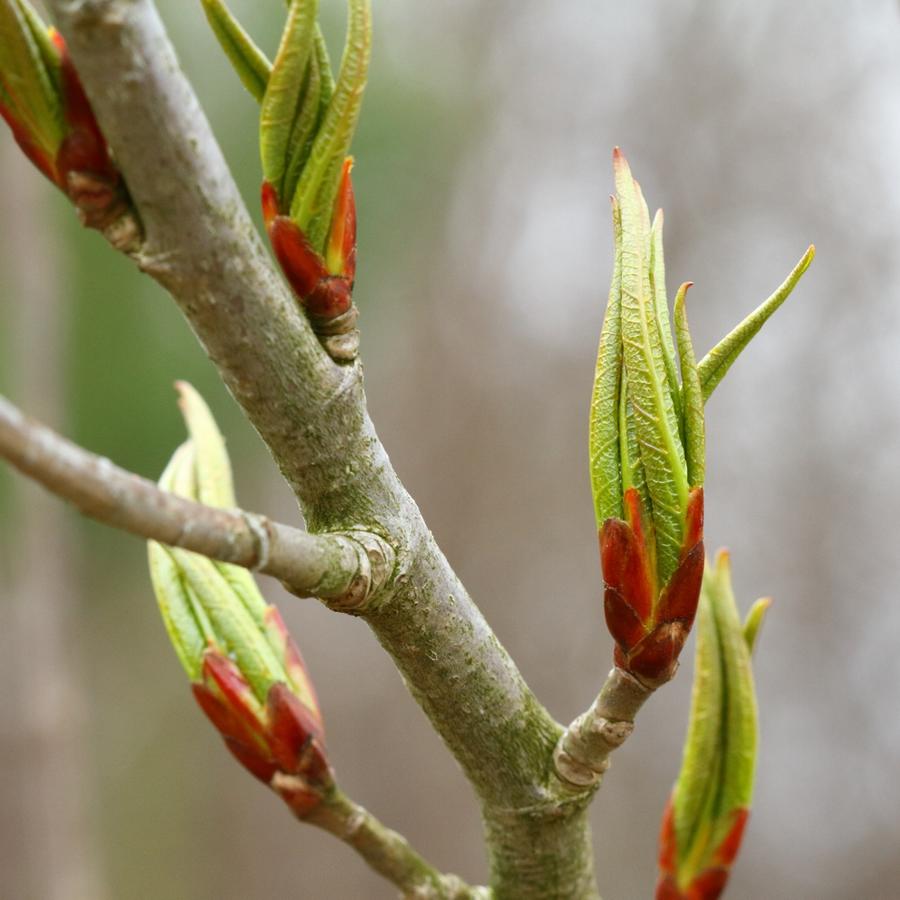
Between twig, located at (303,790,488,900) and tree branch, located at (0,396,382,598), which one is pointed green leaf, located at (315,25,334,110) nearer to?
tree branch, located at (0,396,382,598)

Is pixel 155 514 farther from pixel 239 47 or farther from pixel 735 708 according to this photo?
pixel 735 708

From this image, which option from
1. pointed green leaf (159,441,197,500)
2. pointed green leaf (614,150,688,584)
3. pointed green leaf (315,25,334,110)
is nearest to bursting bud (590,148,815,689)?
pointed green leaf (614,150,688,584)

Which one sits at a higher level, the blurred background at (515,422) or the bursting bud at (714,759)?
the blurred background at (515,422)

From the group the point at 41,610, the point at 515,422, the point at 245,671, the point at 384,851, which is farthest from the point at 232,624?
the point at 515,422

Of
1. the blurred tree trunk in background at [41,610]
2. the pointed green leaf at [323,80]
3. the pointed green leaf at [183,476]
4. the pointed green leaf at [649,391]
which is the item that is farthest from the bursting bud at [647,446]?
the blurred tree trunk in background at [41,610]

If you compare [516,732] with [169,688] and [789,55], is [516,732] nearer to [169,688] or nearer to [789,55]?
[789,55]

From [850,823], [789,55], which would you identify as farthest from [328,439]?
[789,55]

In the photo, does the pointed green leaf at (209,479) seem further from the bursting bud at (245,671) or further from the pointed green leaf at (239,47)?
the pointed green leaf at (239,47)
